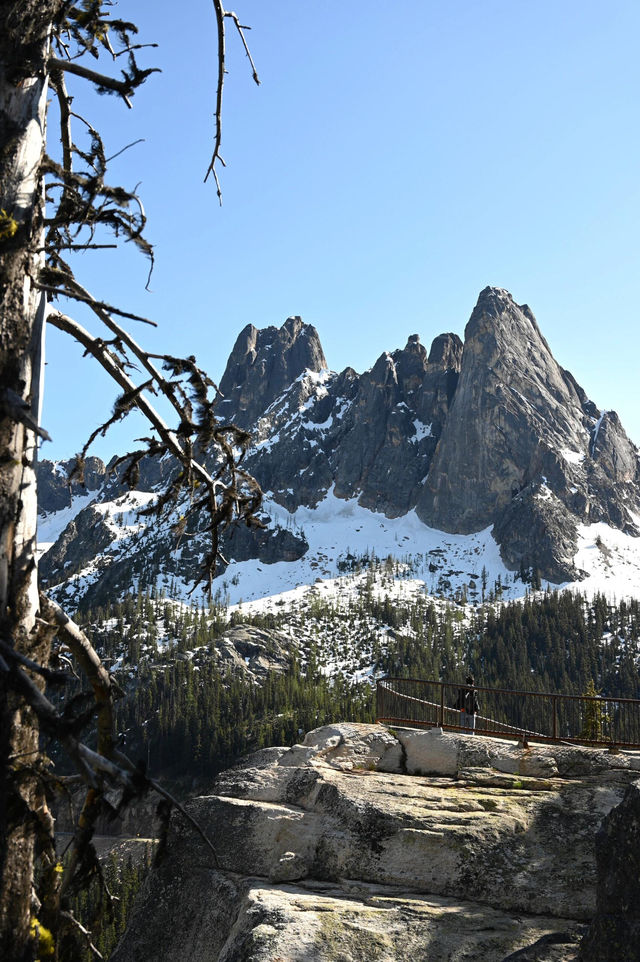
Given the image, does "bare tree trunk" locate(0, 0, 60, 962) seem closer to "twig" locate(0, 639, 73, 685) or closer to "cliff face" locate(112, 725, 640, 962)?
"twig" locate(0, 639, 73, 685)

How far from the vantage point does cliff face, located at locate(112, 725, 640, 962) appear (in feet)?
30.5

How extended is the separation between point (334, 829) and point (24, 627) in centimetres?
1004

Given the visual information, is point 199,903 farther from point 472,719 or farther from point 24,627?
point 472,719

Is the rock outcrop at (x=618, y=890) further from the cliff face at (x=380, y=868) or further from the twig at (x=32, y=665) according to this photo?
the twig at (x=32, y=665)

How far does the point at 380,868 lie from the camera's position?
11.7m

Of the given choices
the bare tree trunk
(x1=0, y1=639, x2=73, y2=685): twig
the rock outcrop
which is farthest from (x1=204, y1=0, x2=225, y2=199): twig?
the rock outcrop

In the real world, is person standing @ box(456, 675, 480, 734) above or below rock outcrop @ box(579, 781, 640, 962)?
above

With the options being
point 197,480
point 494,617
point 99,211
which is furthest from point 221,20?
point 494,617

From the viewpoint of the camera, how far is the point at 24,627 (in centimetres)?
353

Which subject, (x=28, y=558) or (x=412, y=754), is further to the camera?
(x=412, y=754)

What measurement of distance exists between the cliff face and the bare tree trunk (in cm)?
655

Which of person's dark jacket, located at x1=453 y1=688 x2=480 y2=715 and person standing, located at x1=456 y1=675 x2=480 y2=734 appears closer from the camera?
person standing, located at x1=456 y1=675 x2=480 y2=734

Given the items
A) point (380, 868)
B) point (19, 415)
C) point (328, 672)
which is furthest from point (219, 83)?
point (328, 672)

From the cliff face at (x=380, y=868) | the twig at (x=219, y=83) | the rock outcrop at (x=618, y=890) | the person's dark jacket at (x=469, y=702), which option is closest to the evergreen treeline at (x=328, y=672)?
the person's dark jacket at (x=469, y=702)
